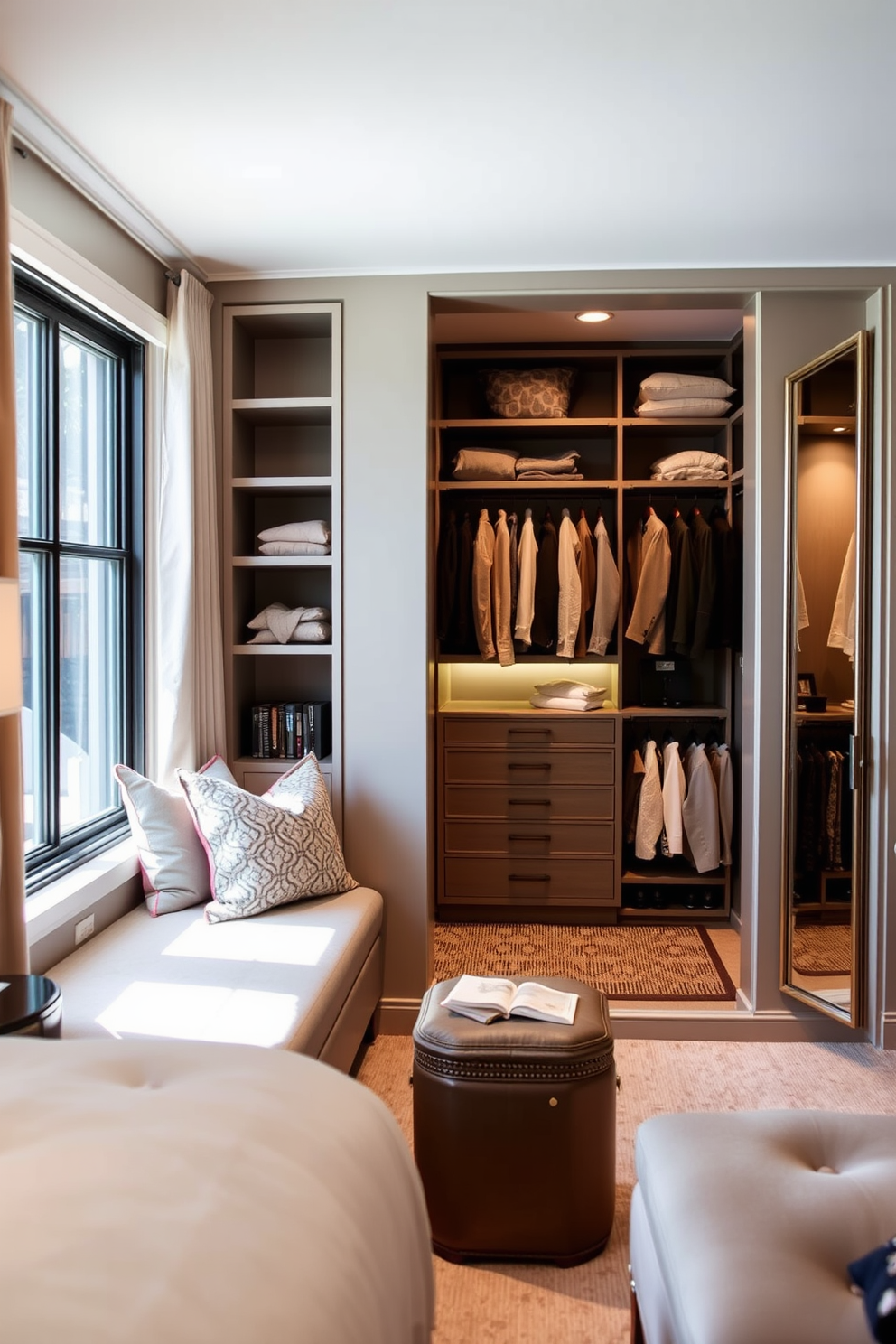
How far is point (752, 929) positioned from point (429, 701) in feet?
4.46

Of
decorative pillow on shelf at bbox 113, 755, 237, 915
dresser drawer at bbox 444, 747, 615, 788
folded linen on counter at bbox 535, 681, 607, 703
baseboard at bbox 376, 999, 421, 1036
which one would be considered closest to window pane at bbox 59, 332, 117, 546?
decorative pillow on shelf at bbox 113, 755, 237, 915

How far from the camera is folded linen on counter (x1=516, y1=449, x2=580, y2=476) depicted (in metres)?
4.58

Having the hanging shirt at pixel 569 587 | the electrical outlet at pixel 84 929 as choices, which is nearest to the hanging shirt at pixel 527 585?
the hanging shirt at pixel 569 587

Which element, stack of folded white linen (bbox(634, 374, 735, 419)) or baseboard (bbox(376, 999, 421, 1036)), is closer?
baseboard (bbox(376, 999, 421, 1036))

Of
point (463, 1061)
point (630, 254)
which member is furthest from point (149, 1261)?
point (630, 254)

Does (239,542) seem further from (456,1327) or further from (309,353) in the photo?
(456,1327)

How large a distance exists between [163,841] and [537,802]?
2.00 m

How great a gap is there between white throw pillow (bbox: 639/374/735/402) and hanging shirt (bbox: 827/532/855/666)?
1.62 meters

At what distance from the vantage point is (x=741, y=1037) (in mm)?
3404

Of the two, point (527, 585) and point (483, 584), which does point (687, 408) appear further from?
point (483, 584)

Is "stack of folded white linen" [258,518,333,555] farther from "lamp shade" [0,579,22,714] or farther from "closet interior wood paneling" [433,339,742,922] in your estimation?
"lamp shade" [0,579,22,714]

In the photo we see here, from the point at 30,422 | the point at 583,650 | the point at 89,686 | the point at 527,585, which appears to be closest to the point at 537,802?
the point at 583,650

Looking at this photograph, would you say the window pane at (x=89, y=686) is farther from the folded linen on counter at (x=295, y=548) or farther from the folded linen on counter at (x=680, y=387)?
the folded linen on counter at (x=680, y=387)

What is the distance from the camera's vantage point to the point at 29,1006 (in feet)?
6.24
